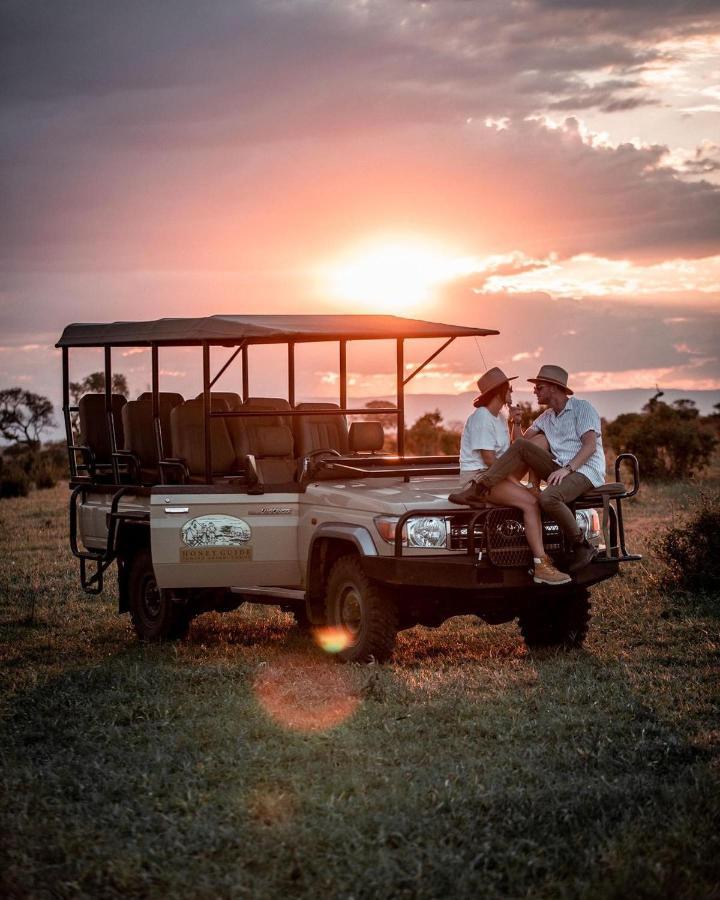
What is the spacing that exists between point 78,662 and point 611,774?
14.7 ft

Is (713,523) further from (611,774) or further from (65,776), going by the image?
(65,776)

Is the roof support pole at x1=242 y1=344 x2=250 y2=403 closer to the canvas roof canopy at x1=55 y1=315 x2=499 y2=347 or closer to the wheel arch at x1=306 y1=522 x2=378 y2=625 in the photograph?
the canvas roof canopy at x1=55 y1=315 x2=499 y2=347

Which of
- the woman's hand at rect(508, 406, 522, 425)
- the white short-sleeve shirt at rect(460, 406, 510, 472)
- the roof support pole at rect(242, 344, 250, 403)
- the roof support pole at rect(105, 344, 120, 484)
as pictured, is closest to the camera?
the white short-sleeve shirt at rect(460, 406, 510, 472)

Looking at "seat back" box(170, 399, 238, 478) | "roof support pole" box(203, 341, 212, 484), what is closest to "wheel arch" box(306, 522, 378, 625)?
"roof support pole" box(203, 341, 212, 484)

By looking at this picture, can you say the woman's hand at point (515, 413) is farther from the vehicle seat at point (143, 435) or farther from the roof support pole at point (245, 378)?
the roof support pole at point (245, 378)

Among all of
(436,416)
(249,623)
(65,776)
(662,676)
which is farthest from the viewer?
(436,416)

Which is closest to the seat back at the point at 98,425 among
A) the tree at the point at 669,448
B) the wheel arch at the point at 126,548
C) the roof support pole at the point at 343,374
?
the wheel arch at the point at 126,548

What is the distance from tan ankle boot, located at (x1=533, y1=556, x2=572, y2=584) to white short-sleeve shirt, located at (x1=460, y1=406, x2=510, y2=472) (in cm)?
77

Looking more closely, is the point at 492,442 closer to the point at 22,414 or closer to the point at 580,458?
the point at 580,458

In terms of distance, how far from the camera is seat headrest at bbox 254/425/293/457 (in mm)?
10352

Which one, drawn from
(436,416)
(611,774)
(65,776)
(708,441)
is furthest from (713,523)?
(436,416)

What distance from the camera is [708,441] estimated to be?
29.1 meters

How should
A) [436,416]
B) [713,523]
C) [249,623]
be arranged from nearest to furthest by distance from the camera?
[249,623]
[713,523]
[436,416]

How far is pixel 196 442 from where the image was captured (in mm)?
10266
